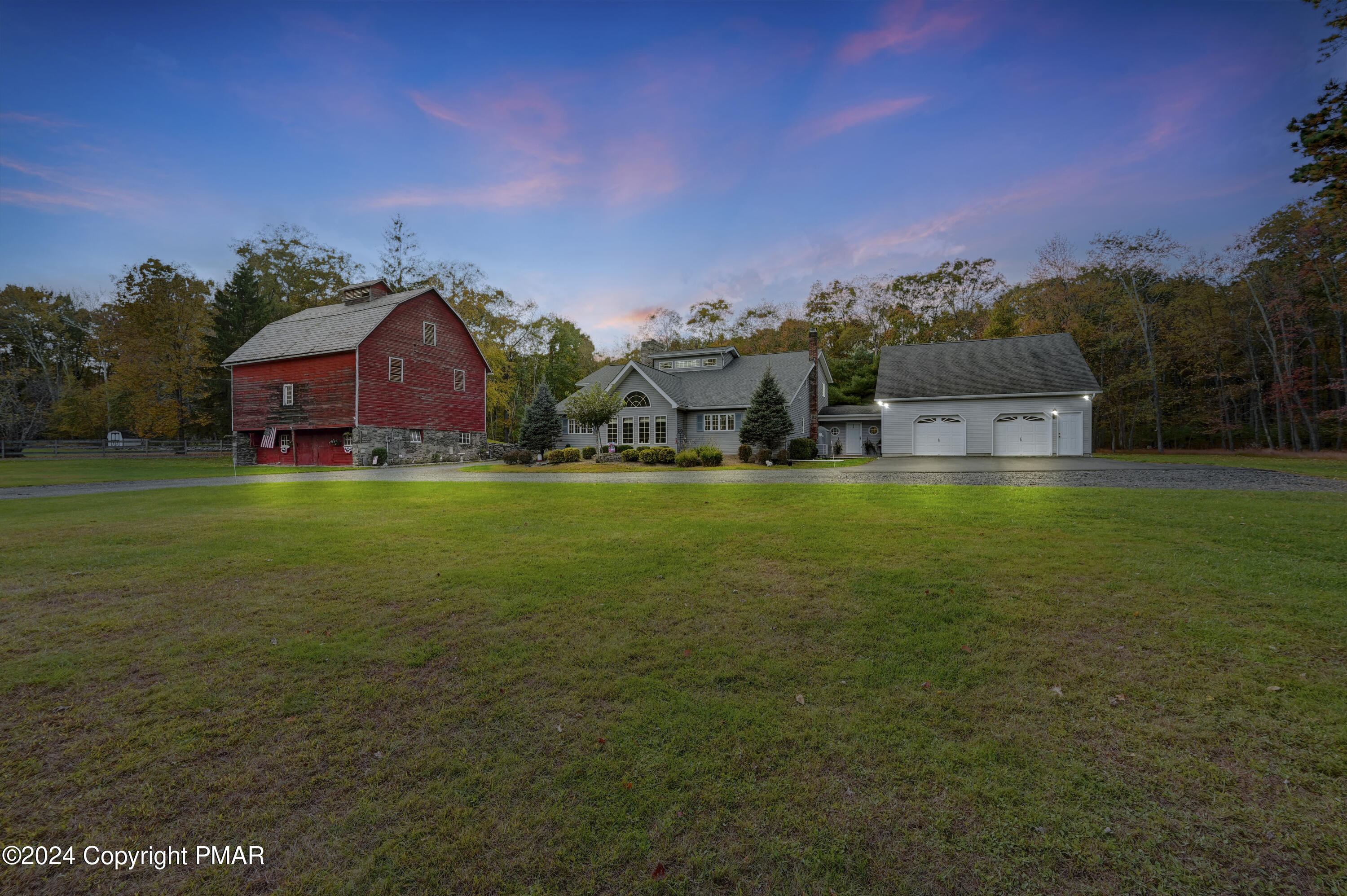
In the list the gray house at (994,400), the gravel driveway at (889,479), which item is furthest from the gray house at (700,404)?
the gravel driveway at (889,479)

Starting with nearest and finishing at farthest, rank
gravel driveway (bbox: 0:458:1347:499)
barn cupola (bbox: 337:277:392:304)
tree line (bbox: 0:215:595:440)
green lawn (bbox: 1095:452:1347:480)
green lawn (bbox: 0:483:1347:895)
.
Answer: green lawn (bbox: 0:483:1347:895), gravel driveway (bbox: 0:458:1347:499), green lawn (bbox: 1095:452:1347:480), barn cupola (bbox: 337:277:392:304), tree line (bbox: 0:215:595:440)

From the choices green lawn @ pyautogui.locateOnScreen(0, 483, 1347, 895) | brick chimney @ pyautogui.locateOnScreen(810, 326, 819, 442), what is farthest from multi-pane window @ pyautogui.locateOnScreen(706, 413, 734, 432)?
green lawn @ pyautogui.locateOnScreen(0, 483, 1347, 895)

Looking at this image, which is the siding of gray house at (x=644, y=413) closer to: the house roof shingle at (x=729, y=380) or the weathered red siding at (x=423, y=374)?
the house roof shingle at (x=729, y=380)

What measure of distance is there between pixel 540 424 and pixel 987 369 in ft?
88.2

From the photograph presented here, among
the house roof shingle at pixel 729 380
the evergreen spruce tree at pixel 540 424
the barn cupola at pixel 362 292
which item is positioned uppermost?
the barn cupola at pixel 362 292

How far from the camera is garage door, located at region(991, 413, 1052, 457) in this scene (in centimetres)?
2823

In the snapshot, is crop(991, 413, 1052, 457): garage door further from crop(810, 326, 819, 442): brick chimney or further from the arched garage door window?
crop(810, 326, 819, 442): brick chimney

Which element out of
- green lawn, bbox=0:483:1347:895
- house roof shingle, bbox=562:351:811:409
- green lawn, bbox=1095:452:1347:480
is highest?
house roof shingle, bbox=562:351:811:409

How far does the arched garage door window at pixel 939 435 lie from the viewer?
2956 cm

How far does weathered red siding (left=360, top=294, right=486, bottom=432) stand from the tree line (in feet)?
20.1

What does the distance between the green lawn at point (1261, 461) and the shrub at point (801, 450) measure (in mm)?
14110

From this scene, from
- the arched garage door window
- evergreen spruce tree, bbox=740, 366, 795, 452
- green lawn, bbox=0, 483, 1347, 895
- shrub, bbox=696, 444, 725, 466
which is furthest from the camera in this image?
the arched garage door window

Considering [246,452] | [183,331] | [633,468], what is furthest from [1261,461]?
[183,331]

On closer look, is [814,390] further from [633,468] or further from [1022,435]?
[633,468]
